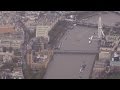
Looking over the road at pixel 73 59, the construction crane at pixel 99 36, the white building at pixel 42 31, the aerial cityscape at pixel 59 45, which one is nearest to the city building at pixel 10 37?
the aerial cityscape at pixel 59 45

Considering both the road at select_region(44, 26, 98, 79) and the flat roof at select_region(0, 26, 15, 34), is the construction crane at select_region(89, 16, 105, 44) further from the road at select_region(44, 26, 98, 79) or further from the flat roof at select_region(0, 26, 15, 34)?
the flat roof at select_region(0, 26, 15, 34)

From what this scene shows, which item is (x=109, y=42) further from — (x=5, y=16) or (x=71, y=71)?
(x=5, y=16)

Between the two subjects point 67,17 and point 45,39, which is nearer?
point 45,39

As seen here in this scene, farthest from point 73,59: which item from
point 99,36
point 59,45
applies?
point 99,36

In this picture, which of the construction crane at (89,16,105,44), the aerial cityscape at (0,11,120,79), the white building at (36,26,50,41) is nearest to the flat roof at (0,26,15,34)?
the aerial cityscape at (0,11,120,79)

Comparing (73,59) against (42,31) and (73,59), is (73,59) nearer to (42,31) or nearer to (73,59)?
(73,59)

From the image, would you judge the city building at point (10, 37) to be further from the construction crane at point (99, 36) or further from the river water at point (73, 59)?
the construction crane at point (99, 36)
